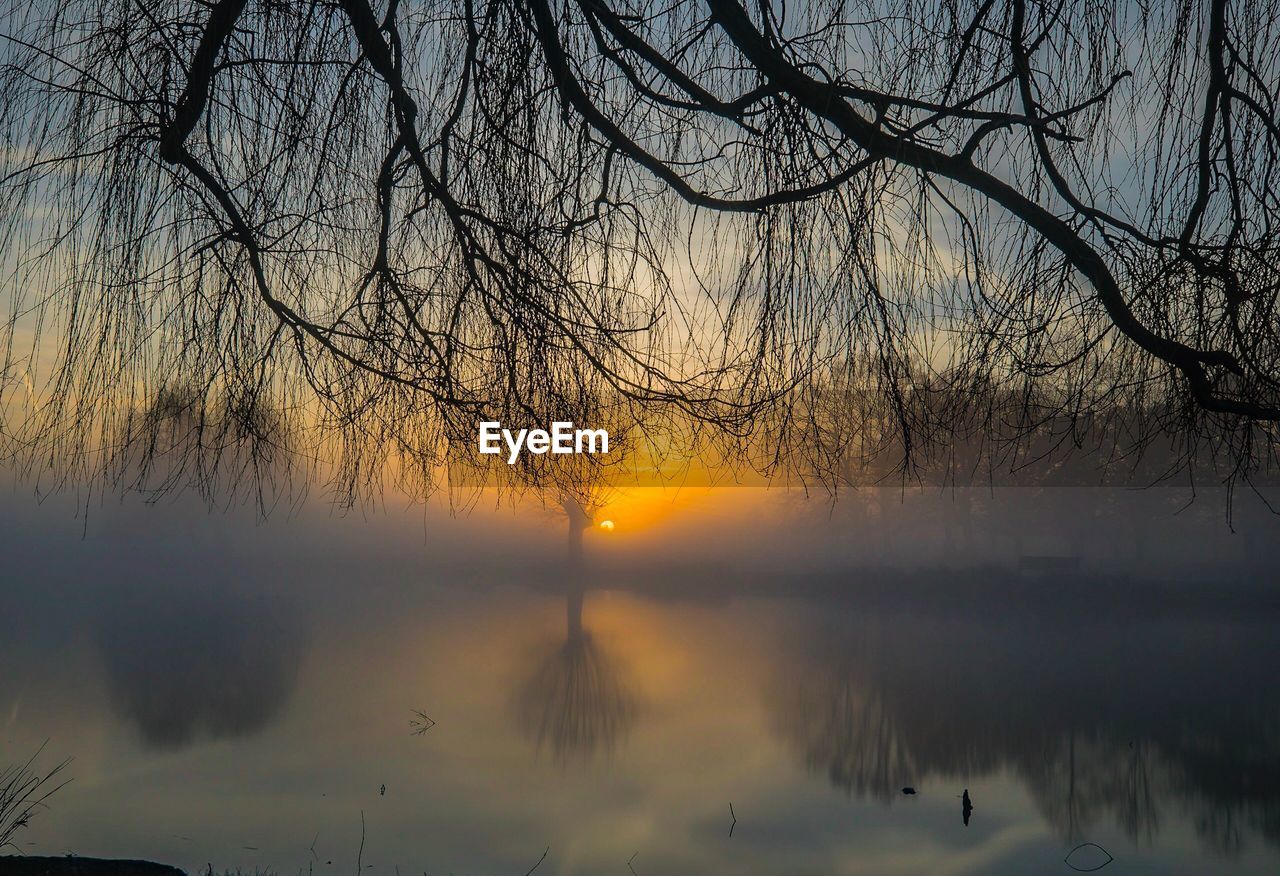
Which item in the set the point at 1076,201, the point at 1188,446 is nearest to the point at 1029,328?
the point at 1076,201

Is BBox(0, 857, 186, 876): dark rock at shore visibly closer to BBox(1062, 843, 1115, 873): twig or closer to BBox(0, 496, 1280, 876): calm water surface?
BBox(0, 496, 1280, 876): calm water surface

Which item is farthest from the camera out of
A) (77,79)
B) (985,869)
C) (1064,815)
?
(1064,815)

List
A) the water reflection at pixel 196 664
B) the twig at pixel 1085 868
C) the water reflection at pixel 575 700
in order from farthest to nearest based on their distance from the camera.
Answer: the water reflection at pixel 196 664 < the water reflection at pixel 575 700 < the twig at pixel 1085 868

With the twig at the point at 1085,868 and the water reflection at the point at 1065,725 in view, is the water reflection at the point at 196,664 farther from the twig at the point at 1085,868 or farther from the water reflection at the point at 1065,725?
the twig at the point at 1085,868

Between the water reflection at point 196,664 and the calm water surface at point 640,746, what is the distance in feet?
0.34

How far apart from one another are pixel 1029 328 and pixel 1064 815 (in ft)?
31.0

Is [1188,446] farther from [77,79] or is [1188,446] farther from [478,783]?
[478,783]

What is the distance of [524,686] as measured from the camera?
15.2 meters

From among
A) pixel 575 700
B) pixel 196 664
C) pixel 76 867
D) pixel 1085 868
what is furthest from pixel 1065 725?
pixel 196 664

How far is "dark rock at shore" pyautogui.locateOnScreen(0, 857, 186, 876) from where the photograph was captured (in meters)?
2.62

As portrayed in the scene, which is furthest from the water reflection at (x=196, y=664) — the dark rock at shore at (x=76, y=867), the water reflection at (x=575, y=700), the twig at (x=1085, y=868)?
the twig at (x=1085, y=868)

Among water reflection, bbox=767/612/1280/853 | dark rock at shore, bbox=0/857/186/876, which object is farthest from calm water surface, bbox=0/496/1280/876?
dark rock at shore, bbox=0/857/186/876

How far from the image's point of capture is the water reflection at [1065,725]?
9797 millimetres

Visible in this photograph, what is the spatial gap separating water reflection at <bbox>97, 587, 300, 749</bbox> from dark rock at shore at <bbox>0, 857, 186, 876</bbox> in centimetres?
913
